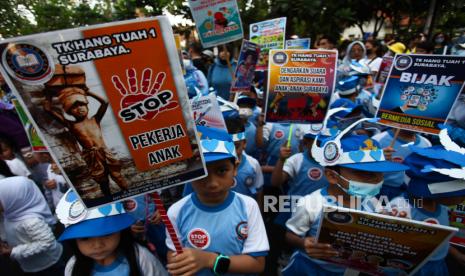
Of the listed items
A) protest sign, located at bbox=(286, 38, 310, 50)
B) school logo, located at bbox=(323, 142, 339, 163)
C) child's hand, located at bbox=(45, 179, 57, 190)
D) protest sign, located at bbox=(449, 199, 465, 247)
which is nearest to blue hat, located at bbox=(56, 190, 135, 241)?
school logo, located at bbox=(323, 142, 339, 163)

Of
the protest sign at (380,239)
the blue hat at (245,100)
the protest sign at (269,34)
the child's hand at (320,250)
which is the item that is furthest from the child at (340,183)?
the protest sign at (269,34)

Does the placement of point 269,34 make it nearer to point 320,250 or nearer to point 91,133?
point 320,250

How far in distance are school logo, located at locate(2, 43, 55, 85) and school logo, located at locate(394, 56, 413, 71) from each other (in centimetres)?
293

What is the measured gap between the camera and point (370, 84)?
5957 millimetres

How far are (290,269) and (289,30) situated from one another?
43.4 feet

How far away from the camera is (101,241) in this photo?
1691mm

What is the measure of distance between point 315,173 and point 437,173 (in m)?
1.18

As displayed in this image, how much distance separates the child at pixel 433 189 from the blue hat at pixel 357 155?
150mm

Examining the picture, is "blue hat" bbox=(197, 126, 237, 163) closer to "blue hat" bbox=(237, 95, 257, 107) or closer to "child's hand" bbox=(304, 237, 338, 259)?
"child's hand" bbox=(304, 237, 338, 259)

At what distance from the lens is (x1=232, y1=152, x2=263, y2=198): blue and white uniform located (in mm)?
2871

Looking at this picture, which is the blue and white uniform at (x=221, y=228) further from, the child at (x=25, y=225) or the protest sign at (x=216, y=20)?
the protest sign at (x=216, y=20)

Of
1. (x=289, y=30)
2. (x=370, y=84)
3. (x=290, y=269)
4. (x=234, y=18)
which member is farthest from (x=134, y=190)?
(x=289, y=30)

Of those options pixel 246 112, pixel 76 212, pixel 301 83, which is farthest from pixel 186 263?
pixel 246 112

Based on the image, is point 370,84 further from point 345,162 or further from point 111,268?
point 111,268
